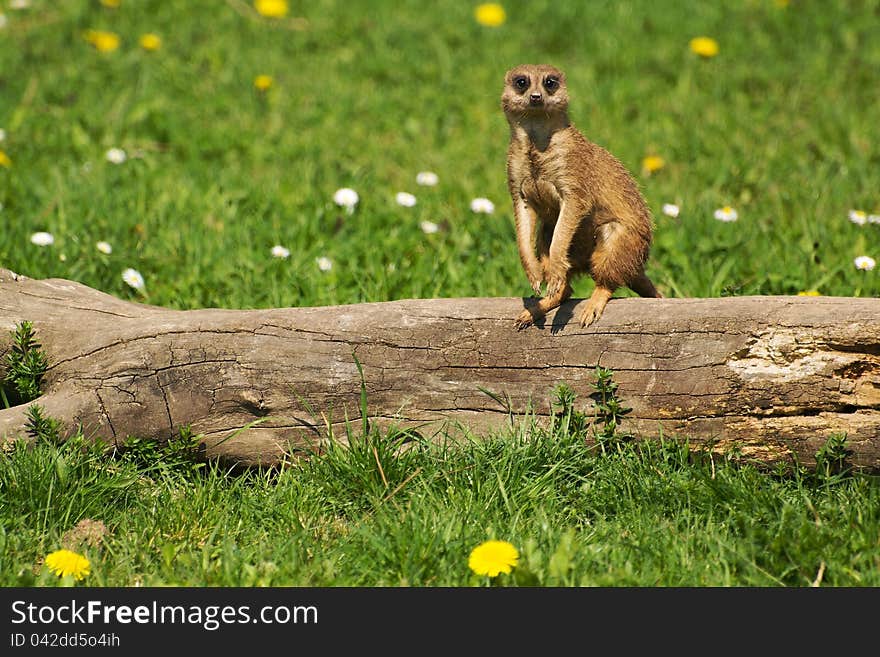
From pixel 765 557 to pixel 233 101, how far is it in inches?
215

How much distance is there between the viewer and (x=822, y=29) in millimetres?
8258

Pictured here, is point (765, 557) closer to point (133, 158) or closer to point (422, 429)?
point (422, 429)

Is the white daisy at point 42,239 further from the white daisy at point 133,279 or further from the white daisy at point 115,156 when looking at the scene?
the white daisy at point 115,156

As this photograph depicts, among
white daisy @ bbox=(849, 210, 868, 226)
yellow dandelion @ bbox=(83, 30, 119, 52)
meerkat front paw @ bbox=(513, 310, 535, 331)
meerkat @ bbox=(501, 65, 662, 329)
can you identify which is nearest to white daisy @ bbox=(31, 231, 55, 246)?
meerkat @ bbox=(501, 65, 662, 329)

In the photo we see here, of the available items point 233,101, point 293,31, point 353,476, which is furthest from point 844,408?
point 293,31

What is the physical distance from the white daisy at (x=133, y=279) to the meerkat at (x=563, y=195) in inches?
76.1

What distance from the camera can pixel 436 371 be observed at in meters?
3.95

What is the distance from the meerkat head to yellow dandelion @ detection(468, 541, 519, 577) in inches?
71.3

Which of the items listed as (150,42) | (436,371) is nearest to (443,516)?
(436,371)

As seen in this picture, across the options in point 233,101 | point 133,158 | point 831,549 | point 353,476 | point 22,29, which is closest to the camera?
point 831,549

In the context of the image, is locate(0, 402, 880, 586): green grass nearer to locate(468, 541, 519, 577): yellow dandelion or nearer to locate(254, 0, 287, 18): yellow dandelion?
locate(468, 541, 519, 577): yellow dandelion

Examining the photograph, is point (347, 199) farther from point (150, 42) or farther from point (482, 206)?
point (150, 42)

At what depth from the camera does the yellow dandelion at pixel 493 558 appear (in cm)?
315

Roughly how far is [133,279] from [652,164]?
3354 millimetres
